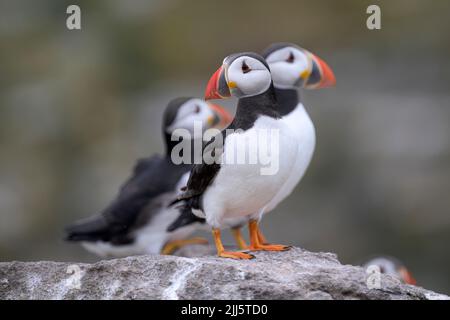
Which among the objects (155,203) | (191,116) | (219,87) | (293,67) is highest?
(293,67)

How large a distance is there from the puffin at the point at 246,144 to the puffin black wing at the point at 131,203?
1680 millimetres

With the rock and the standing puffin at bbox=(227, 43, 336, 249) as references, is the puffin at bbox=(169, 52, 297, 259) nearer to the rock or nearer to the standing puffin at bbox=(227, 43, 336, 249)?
the rock

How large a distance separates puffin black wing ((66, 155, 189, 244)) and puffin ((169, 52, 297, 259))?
5.51 ft

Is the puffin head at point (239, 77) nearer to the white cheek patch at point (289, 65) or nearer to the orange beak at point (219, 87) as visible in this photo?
the orange beak at point (219, 87)

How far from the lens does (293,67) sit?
6.58 metres

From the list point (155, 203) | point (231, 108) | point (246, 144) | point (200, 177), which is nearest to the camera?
point (246, 144)

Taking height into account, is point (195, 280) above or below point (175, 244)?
below

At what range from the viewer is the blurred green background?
11.8 metres

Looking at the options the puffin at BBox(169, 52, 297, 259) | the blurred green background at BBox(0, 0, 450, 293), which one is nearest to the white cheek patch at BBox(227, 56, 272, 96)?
the puffin at BBox(169, 52, 297, 259)

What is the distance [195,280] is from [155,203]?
2.31 meters

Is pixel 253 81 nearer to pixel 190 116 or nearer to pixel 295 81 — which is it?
pixel 295 81

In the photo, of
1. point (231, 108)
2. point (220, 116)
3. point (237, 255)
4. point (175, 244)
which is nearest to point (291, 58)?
point (220, 116)

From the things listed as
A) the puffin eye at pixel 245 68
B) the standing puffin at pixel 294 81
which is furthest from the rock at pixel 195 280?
the standing puffin at pixel 294 81

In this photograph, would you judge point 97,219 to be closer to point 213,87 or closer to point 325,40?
point 213,87
